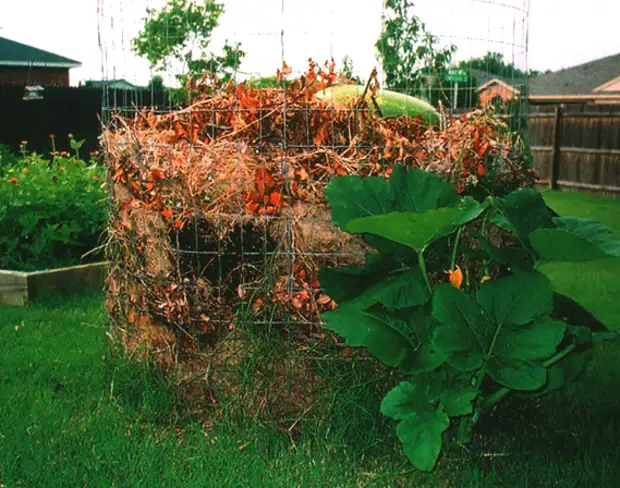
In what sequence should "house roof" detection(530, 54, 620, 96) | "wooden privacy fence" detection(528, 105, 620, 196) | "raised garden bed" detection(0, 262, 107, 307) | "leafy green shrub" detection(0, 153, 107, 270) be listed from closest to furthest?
"raised garden bed" detection(0, 262, 107, 307), "leafy green shrub" detection(0, 153, 107, 270), "wooden privacy fence" detection(528, 105, 620, 196), "house roof" detection(530, 54, 620, 96)

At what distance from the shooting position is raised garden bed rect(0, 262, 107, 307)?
5527 millimetres

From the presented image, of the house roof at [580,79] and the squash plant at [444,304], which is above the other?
the house roof at [580,79]

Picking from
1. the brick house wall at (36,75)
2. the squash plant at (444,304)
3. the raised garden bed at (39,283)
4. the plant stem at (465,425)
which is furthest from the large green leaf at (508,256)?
the brick house wall at (36,75)

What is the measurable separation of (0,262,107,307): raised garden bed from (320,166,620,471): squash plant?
3022 mm

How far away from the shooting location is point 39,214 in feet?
20.0

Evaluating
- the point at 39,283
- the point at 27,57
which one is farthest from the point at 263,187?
the point at 27,57

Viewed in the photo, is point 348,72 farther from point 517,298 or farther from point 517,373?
point 517,373

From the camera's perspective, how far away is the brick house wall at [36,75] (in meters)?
28.4

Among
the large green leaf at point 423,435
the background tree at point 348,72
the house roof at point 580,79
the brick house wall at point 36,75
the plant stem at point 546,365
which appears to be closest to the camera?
the large green leaf at point 423,435

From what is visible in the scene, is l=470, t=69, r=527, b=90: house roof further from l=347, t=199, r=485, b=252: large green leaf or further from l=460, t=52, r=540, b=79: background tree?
l=347, t=199, r=485, b=252: large green leaf

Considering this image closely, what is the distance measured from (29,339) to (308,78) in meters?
2.33

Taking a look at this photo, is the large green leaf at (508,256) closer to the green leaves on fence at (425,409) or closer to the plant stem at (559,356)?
the plant stem at (559,356)

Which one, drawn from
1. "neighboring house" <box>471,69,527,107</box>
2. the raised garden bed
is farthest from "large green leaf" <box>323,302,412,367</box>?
the raised garden bed

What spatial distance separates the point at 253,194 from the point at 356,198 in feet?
2.02
